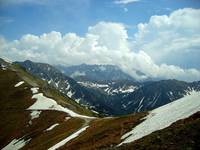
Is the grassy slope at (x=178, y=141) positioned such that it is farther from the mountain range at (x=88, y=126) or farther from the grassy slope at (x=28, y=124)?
the grassy slope at (x=28, y=124)

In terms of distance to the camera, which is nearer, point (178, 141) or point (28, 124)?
point (178, 141)

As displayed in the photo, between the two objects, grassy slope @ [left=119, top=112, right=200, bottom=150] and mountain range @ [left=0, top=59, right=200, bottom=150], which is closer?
grassy slope @ [left=119, top=112, right=200, bottom=150]

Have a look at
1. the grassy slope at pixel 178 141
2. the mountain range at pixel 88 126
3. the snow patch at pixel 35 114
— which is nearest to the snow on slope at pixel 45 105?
the mountain range at pixel 88 126

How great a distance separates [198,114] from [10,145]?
256 feet

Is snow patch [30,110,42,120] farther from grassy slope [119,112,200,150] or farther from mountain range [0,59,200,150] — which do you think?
grassy slope [119,112,200,150]

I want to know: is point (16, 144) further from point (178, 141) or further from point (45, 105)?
point (178, 141)

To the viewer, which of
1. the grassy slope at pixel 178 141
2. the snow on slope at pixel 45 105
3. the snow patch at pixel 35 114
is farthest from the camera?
the snow on slope at pixel 45 105

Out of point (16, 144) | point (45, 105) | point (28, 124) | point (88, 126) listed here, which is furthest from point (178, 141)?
point (45, 105)

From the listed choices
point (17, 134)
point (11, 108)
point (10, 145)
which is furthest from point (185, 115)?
point (11, 108)

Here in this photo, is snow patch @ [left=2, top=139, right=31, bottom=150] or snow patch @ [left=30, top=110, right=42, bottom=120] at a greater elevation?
snow patch @ [left=30, top=110, right=42, bottom=120]

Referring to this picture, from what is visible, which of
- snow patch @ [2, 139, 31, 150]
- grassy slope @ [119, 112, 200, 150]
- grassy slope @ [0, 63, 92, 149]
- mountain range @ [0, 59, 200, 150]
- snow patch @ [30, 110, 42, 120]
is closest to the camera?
grassy slope @ [119, 112, 200, 150]

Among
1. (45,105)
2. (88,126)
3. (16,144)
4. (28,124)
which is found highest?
(45,105)

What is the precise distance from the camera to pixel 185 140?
28.6 m

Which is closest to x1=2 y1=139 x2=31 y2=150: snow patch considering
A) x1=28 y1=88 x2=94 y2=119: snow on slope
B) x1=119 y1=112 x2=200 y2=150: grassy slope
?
x1=28 y1=88 x2=94 y2=119: snow on slope
